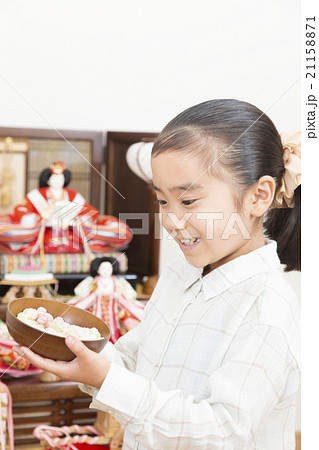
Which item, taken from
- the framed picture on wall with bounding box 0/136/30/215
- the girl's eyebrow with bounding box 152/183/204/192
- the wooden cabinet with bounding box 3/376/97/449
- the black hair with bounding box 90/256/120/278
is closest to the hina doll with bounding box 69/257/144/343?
the black hair with bounding box 90/256/120/278

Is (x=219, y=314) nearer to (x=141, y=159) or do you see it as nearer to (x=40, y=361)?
(x=40, y=361)

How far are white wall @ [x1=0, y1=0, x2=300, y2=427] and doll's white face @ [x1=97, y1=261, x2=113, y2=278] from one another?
236mm

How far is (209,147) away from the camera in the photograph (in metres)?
0.43

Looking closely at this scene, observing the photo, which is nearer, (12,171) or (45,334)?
(45,334)

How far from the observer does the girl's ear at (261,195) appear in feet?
1.46

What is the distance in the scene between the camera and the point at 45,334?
0.42m

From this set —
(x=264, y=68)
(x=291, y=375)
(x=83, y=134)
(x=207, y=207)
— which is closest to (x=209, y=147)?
(x=207, y=207)

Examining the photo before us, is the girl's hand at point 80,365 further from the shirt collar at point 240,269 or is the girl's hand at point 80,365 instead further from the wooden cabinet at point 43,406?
the wooden cabinet at point 43,406

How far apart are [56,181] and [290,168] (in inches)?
21.0

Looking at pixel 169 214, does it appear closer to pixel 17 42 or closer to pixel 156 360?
pixel 156 360

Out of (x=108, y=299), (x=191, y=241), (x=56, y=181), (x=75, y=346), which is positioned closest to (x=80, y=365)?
(x=75, y=346)

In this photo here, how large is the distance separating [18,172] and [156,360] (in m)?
0.59

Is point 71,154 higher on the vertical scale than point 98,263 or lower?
higher

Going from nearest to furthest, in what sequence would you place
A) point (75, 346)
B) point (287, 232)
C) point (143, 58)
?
1. point (75, 346)
2. point (287, 232)
3. point (143, 58)
